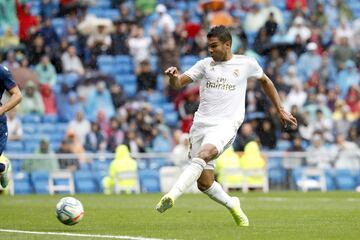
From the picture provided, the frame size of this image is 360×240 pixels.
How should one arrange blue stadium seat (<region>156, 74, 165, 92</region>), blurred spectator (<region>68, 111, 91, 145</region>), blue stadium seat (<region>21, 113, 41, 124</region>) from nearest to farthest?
blurred spectator (<region>68, 111, 91, 145</region>)
blue stadium seat (<region>21, 113, 41, 124</region>)
blue stadium seat (<region>156, 74, 165, 92</region>)

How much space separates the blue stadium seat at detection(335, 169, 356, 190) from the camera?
27375mm

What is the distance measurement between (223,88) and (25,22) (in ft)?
58.0

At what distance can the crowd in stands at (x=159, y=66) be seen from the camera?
2809 centimetres

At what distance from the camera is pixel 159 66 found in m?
30.4

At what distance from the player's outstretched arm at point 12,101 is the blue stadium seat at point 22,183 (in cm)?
1230

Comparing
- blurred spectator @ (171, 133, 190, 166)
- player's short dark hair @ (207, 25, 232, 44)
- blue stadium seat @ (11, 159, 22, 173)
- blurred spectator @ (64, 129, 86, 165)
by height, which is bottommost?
blurred spectator @ (171, 133, 190, 166)

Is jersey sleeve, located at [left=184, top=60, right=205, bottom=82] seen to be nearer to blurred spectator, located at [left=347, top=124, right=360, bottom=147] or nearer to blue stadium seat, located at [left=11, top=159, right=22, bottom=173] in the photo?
blue stadium seat, located at [left=11, top=159, right=22, bottom=173]

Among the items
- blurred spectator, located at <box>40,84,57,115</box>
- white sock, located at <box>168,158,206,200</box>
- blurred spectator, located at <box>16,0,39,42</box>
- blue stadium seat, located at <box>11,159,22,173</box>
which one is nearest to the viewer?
white sock, located at <box>168,158,206,200</box>

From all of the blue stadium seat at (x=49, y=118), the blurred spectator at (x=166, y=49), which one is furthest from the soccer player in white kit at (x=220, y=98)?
the blurred spectator at (x=166, y=49)

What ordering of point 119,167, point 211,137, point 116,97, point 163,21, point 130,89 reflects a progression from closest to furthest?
point 211,137, point 119,167, point 116,97, point 130,89, point 163,21

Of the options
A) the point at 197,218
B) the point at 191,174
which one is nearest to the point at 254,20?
the point at 197,218

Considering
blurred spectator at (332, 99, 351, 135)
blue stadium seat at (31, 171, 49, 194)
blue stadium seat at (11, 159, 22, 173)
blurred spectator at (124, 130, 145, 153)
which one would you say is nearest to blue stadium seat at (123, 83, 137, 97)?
blurred spectator at (124, 130, 145, 153)

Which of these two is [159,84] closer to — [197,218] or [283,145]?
[283,145]

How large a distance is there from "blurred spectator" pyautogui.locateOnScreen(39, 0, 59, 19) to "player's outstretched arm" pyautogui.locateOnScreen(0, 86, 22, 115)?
17.6 metres
